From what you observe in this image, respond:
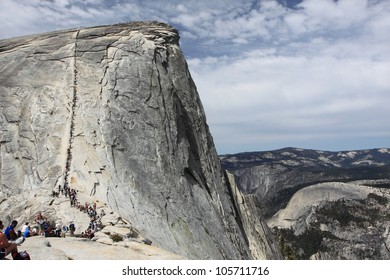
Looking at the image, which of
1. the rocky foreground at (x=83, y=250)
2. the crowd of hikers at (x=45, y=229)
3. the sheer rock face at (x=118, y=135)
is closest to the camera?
the crowd of hikers at (x=45, y=229)

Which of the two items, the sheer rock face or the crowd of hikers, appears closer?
the crowd of hikers

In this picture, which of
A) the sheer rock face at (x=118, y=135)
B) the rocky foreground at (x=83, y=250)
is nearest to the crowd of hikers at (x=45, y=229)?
the rocky foreground at (x=83, y=250)

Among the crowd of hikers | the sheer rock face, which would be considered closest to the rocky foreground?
the crowd of hikers

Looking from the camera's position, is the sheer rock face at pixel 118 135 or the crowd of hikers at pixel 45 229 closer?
the crowd of hikers at pixel 45 229

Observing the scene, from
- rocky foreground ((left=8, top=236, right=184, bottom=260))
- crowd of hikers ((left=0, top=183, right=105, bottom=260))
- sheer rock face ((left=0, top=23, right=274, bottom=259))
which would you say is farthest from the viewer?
sheer rock face ((left=0, top=23, right=274, bottom=259))

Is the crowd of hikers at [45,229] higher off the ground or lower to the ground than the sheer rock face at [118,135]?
lower

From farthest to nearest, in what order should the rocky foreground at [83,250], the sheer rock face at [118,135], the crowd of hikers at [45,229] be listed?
the sheer rock face at [118,135], the rocky foreground at [83,250], the crowd of hikers at [45,229]

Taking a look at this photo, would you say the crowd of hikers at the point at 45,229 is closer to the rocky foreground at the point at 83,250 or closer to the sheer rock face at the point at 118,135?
the rocky foreground at the point at 83,250

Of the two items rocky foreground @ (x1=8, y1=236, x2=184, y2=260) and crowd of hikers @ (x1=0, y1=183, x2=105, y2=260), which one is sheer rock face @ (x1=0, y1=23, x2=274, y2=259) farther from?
rocky foreground @ (x1=8, y1=236, x2=184, y2=260)
